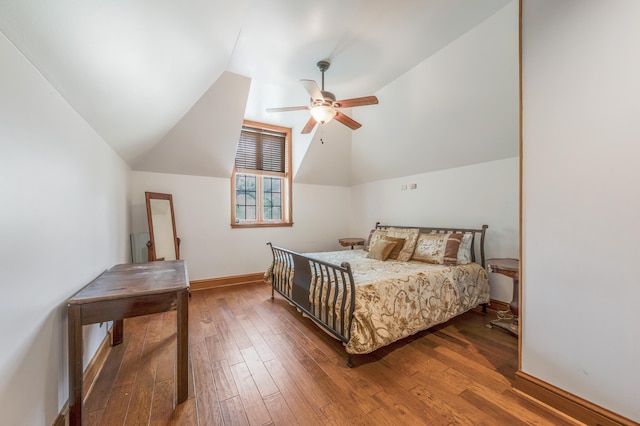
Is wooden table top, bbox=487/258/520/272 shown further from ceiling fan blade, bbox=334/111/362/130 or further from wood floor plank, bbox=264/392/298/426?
wood floor plank, bbox=264/392/298/426

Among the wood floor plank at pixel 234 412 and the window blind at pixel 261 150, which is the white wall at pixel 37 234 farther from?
the window blind at pixel 261 150

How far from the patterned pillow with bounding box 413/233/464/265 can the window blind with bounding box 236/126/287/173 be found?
2967mm

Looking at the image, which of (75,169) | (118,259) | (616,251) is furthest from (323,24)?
(118,259)

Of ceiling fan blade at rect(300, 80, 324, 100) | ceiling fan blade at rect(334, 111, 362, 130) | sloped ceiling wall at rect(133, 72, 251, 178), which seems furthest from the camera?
sloped ceiling wall at rect(133, 72, 251, 178)

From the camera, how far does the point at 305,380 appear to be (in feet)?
6.06

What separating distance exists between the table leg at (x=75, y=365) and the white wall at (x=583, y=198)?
2.81m

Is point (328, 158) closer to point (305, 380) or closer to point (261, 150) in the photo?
point (261, 150)

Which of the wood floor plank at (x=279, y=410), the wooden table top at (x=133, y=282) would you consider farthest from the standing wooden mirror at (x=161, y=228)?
the wood floor plank at (x=279, y=410)

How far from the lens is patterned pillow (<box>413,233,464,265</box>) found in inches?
121

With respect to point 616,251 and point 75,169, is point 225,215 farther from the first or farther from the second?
point 616,251

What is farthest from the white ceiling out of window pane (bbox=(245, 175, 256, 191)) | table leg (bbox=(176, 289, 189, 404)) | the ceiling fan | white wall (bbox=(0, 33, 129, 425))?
window pane (bbox=(245, 175, 256, 191))

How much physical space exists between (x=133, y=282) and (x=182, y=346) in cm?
61

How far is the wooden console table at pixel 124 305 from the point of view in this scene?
4.36ft

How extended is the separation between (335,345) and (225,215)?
3.01 meters
